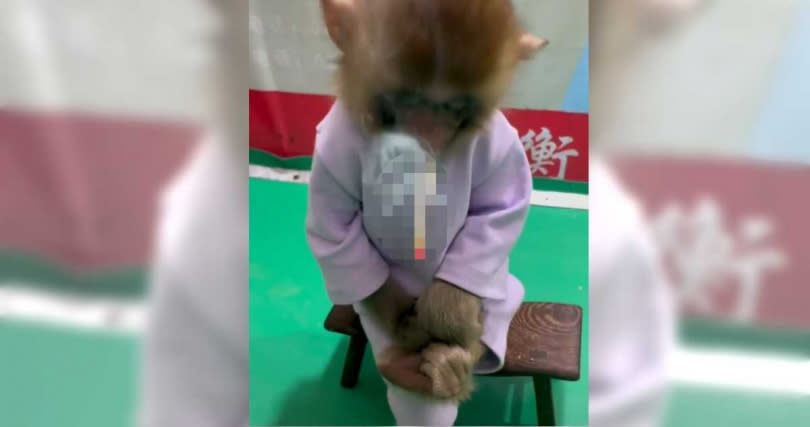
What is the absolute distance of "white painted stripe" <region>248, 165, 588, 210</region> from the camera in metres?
0.56

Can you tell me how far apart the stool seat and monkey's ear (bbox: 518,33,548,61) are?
272 mm

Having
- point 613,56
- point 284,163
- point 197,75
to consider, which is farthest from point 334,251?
point 613,56

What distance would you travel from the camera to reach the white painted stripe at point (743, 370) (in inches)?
22.0

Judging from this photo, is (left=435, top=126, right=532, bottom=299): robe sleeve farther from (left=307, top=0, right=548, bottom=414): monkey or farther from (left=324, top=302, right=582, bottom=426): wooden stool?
(left=324, top=302, right=582, bottom=426): wooden stool

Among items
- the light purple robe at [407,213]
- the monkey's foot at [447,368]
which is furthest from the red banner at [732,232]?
the monkey's foot at [447,368]

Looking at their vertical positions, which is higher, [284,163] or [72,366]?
[284,163]

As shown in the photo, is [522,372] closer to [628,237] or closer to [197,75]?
[628,237]

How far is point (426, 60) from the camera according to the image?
0.46 m

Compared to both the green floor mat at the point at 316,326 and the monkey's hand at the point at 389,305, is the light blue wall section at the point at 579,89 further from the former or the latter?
the monkey's hand at the point at 389,305

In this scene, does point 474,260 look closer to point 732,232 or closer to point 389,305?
point 389,305

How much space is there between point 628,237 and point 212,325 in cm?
41

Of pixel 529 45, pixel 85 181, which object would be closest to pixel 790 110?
pixel 529 45

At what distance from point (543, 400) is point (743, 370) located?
200mm

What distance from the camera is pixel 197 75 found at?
0.49 meters
